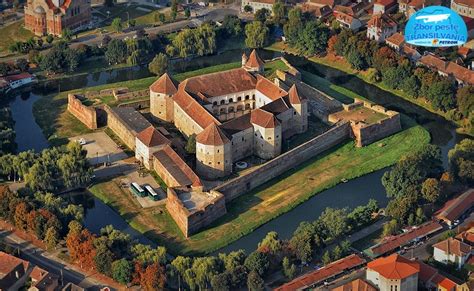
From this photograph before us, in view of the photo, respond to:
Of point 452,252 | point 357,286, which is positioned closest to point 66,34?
point 357,286

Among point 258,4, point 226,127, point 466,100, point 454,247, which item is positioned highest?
point 226,127

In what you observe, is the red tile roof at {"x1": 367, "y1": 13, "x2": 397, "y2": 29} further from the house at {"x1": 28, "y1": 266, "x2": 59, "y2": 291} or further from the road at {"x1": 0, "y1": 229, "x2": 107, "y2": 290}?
the house at {"x1": 28, "y1": 266, "x2": 59, "y2": 291}

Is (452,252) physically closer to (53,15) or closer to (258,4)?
(258,4)

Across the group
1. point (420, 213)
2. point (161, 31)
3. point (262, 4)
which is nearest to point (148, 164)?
point (420, 213)

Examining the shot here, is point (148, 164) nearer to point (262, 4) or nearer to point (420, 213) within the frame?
point (420, 213)

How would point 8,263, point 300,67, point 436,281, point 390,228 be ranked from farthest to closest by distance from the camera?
1. point 300,67
2. point 390,228
3. point 8,263
4. point 436,281
